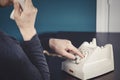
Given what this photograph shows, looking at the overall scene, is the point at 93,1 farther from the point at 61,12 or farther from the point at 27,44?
the point at 27,44

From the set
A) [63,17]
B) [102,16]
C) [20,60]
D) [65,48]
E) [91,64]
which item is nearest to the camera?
[20,60]

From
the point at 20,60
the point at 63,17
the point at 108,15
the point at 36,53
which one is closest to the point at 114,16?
the point at 108,15

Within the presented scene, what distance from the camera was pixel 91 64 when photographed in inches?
48.1

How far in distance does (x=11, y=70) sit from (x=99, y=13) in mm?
1288

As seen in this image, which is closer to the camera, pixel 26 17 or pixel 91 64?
pixel 26 17

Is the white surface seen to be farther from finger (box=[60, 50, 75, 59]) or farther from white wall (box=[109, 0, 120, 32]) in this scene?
finger (box=[60, 50, 75, 59])

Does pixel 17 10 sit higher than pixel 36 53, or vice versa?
pixel 17 10

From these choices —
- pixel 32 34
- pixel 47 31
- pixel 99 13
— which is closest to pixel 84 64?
pixel 32 34

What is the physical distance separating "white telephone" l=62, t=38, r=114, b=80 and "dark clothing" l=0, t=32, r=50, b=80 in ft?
0.76

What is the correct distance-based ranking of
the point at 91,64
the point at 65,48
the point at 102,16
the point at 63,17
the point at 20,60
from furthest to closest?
the point at 102,16, the point at 63,17, the point at 65,48, the point at 91,64, the point at 20,60

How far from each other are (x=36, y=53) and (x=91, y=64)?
32 centimetres

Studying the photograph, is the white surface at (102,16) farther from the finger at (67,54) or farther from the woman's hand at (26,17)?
the woman's hand at (26,17)

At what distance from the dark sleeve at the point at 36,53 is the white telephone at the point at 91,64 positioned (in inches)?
8.4

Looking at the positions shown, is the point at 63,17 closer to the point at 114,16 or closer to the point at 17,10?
the point at 114,16
